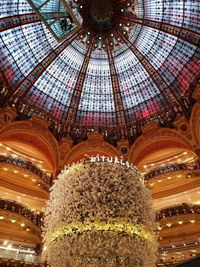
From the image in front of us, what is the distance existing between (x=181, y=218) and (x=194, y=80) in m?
11.5

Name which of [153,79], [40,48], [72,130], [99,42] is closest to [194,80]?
[153,79]

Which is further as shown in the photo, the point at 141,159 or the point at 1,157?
the point at 141,159

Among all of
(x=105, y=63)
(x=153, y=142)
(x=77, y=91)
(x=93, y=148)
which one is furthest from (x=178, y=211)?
(x=105, y=63)

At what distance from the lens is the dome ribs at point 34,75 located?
2641 centimetres

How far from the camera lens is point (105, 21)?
2781 cm

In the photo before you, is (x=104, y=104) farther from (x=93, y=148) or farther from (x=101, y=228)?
(x=101, y=228)

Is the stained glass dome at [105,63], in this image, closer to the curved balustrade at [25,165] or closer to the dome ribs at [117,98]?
the dome ribs at [117,98]

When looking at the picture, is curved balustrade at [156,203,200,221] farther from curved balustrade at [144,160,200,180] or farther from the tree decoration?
the tree decoration

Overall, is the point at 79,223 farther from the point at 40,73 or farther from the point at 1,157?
the point at 40,73

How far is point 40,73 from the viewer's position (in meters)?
27.3

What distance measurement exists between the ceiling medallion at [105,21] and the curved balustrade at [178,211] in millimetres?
16097

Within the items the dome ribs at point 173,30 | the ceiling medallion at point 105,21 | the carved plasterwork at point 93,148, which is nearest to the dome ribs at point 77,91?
the ceiling medallion at point 105,21

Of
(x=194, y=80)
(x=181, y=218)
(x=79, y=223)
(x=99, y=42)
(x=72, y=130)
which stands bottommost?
(x=79, y=223)

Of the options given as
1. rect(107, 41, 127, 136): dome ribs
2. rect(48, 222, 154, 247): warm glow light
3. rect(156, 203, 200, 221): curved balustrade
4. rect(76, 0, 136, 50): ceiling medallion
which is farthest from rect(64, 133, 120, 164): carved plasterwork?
rect(48, 222, 154, 247): warm glow light
